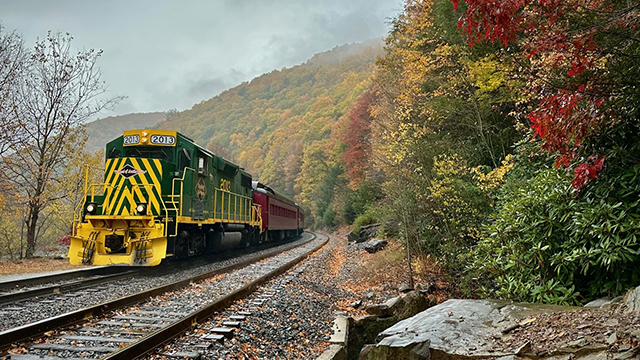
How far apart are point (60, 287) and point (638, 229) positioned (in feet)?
30.1

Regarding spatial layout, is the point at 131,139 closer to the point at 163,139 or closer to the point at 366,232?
the point at 163,139

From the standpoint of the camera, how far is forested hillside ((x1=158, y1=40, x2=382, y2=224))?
51.2 meters

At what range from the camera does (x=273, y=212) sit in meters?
24.1

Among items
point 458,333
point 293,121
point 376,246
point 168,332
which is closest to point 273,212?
point 376,246

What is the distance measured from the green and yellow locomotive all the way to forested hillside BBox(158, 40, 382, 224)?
28300 mm

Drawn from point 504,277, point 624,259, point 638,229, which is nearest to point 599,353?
point 624,259

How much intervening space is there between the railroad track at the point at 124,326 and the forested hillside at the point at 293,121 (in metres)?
33.7

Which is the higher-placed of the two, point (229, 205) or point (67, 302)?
point (229, 205)

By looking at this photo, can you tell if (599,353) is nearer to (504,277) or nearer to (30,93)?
(504,277)

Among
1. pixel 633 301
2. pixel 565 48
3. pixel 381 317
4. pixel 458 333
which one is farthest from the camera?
pixel 381 317

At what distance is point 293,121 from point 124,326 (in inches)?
3033

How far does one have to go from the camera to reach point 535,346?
345 cm

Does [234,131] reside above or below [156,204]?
above

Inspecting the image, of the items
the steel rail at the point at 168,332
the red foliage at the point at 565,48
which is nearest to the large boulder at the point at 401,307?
the steel rail at the point at 168,332
